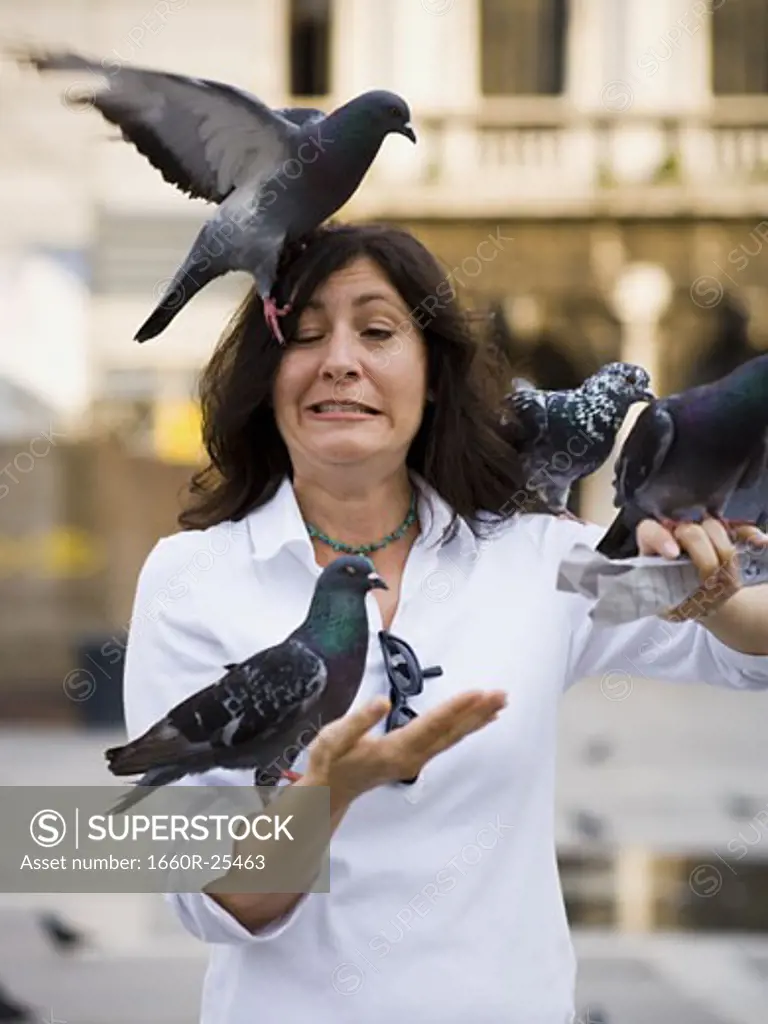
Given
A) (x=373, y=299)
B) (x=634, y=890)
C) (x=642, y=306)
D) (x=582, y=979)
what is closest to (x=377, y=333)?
(x=373, y=299)

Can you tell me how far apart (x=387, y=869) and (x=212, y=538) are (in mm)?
393

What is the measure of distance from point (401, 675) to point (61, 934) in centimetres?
403

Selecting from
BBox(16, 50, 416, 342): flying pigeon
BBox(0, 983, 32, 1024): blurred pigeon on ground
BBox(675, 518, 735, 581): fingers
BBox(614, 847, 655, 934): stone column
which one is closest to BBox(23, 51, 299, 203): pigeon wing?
BBox(16, 50, 416, 342): flying pigeon

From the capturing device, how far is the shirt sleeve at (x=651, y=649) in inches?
71.2

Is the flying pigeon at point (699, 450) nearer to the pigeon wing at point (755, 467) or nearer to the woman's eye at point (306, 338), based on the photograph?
the pigeon wing at point (755, 467)

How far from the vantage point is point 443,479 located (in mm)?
1854

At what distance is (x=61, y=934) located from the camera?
5406 millimetres

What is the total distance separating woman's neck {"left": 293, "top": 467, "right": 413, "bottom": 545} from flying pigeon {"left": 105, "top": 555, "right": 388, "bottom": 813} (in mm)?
172

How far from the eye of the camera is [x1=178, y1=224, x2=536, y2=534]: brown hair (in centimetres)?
176

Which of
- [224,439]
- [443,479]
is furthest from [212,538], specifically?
[443,479]

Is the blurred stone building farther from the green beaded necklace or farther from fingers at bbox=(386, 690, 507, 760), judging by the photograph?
fingers at bbox=(386, 690, 507, 760)

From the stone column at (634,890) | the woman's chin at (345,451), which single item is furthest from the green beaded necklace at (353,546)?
the stone column at (634,890)

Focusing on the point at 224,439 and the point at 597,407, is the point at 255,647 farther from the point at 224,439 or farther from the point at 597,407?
the point at 597,407

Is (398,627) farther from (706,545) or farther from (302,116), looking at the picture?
(302,116)
